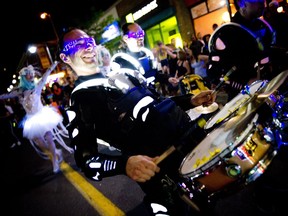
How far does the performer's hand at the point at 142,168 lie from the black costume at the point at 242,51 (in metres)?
1.97

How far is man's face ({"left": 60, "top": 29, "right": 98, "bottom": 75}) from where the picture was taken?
235 cm

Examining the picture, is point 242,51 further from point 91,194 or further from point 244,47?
point 91,194

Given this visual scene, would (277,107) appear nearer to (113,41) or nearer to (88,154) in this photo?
(88,154)

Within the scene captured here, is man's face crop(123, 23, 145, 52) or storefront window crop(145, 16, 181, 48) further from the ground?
storefront window crop(145, 16, 181, 48)

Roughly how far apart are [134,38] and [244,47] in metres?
1.92

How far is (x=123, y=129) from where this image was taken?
6.73 ft

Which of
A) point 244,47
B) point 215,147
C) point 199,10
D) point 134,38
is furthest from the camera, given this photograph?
point 199,10

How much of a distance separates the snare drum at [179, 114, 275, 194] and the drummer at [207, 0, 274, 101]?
1.71 meters

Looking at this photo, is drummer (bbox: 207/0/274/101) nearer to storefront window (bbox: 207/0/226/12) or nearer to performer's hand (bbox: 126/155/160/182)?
performer's hand (bbox: 126/155/160/182)

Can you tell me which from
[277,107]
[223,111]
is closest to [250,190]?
[223,111]

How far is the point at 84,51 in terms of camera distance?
236cm

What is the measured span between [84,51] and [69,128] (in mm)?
747

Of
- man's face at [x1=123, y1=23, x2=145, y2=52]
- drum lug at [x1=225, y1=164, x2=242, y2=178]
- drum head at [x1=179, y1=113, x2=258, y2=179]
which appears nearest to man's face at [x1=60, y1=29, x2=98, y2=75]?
drum head at [x1=179, y1=113, x2=258, y2=179]

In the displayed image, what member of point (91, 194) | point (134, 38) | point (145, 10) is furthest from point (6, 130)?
point (145, 10)
